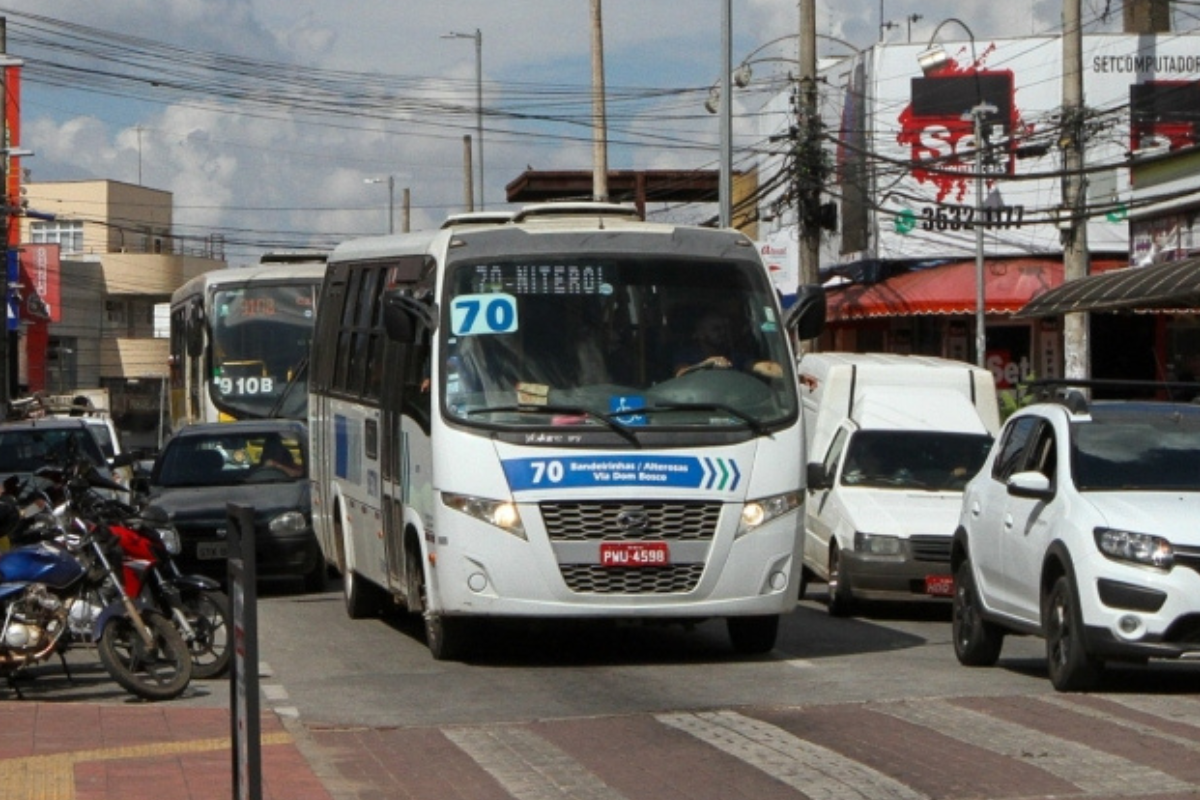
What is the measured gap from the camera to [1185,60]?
46.8 meters

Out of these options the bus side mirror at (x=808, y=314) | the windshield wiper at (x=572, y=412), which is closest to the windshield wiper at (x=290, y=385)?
the bus side mirror at (x=808, y=314)

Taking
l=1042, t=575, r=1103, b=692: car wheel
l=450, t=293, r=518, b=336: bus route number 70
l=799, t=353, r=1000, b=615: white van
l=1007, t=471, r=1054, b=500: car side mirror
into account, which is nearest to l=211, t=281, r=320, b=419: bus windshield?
l=799, t=353, r=1000, b=615: white van

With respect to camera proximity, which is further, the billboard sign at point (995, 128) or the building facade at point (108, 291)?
the building facade at point (108, 291)

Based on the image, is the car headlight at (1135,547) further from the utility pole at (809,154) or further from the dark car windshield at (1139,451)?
the utility pole at (809,154)

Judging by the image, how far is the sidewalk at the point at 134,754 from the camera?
8.88 m

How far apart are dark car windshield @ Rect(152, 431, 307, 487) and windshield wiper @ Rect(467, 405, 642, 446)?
325 inches

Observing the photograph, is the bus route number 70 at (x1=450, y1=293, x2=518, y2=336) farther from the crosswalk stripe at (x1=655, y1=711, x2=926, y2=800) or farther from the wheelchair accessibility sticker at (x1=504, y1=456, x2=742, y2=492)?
the crosswalk stripe at (x1=655, y1=711, x2=926, y2=800)

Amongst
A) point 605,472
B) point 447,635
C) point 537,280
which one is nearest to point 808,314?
point 537,280

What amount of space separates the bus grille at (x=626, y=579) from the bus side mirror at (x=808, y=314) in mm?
2082

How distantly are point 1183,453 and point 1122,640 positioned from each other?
1.52 m

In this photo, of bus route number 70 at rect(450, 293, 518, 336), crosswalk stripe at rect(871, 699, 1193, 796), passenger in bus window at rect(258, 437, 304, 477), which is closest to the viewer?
crosswalk stripe at rect(871, 699, 1193, 796)

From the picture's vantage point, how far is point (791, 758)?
31.0 feet

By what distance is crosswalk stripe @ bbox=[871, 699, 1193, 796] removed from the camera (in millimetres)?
8719

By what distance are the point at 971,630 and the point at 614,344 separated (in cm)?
Result: 296
